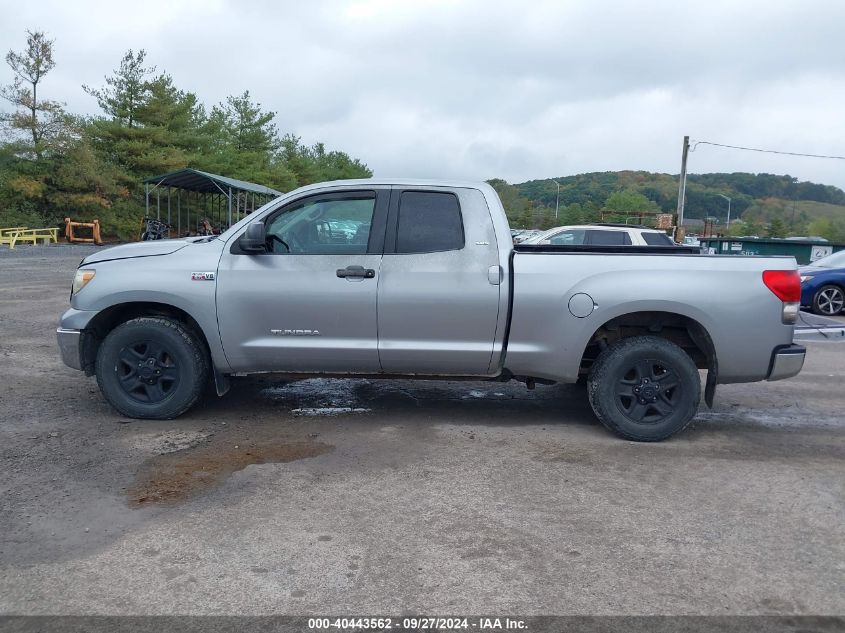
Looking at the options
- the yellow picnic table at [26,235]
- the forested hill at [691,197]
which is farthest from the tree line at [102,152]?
the forested hill at [691,197]

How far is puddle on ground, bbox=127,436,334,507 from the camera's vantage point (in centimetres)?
416

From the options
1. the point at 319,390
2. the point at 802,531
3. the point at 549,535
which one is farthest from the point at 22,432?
the point at 802,531

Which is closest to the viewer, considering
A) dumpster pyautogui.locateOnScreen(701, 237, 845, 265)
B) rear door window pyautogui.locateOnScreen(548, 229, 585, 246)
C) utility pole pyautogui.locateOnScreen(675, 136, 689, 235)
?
rear door window pyautogui.locateOnScreen(548, 229, 585, 246)

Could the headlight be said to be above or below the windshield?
below

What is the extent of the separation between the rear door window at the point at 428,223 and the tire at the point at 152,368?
179 centimetres

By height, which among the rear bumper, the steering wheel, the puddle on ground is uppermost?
the steering wheel

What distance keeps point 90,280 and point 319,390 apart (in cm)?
221

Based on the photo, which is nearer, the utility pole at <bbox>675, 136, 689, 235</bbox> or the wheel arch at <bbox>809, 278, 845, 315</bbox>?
the wheel arch at <bbox>809, 278, 845, 315</bbox>

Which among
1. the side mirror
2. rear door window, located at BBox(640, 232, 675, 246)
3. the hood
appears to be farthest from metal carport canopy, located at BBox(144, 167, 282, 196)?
the side mirror

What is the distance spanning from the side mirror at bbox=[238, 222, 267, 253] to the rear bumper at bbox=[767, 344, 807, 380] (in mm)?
3847

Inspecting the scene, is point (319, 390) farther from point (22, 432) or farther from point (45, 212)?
point (45, 212)

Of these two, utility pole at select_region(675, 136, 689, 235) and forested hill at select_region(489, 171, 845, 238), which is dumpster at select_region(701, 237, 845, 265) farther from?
forested hill at select_region(489, 171, 845, 238)

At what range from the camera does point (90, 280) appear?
550 cm

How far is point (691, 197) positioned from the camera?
82.9 meters
